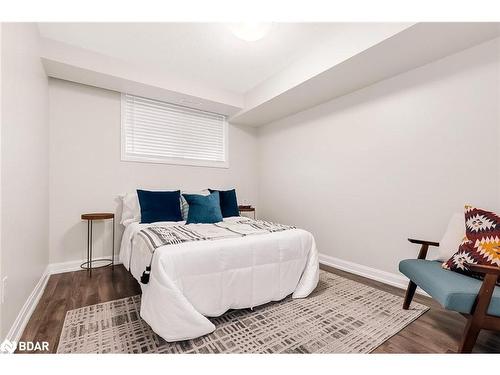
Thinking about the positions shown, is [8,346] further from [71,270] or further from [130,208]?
Answer: [130,208]

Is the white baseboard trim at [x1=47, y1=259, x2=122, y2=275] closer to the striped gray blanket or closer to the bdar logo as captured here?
the striped gray blanket

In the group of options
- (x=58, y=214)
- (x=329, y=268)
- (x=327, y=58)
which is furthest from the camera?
(x=329, y=268)

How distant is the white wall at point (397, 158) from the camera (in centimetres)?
200

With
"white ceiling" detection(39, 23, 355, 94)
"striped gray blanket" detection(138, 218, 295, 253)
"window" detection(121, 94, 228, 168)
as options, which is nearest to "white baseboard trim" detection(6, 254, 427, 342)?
"striped gray blanket" detection(138, 218, 295, 253)

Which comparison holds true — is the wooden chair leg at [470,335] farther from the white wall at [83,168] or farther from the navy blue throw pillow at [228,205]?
the white wall at [83,168]

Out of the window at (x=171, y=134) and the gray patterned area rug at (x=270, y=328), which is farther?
the window at (x=171, y=134)

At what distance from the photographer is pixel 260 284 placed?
198 centimetres

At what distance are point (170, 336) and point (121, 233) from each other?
2176 millimetres

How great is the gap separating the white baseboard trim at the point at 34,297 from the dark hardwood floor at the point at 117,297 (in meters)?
0.04

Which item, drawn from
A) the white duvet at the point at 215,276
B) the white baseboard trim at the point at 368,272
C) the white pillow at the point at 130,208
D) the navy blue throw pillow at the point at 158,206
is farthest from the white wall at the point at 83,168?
the white baseboard trim at the point at 368,272

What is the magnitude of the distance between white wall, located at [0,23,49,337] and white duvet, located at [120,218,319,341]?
0.77m

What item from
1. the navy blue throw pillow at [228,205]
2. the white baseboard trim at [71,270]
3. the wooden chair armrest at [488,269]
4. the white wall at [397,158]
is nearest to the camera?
the wooden chair armrest at [488,269]
